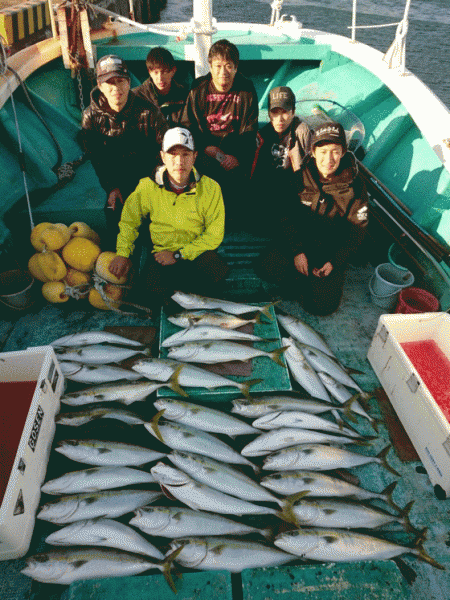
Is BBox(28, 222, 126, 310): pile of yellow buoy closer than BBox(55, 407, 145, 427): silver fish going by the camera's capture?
No

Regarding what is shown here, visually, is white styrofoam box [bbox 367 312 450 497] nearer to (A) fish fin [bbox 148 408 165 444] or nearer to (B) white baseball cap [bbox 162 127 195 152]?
(A) fish fin [bbox 148 408 165 444]

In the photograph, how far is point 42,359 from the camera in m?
2.76

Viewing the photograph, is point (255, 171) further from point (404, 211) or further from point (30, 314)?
point (30, 314)

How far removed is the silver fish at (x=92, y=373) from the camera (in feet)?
10.1

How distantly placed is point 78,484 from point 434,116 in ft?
15.5

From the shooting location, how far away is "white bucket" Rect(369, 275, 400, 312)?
3861 mm

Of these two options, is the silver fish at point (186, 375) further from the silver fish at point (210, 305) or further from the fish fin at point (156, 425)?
the silver fish at point (210, 305)

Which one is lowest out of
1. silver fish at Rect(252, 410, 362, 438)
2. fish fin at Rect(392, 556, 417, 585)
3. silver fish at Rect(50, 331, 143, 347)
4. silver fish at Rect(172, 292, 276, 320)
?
fish fin at Rect(392, 556, 417, 585)

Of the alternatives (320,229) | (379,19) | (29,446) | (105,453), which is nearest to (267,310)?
(320,229)

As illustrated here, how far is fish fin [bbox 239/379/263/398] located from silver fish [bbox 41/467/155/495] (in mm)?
891

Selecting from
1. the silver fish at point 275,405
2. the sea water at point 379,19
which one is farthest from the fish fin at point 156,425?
the sea water at point 379,19

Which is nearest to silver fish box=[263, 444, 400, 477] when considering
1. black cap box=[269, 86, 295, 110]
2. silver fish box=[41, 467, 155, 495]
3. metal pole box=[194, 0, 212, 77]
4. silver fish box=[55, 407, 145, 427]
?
silver fish box=[41, 467, 155, 495]

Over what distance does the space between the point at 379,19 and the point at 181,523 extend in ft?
90.0

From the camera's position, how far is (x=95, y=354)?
10.7 feet
